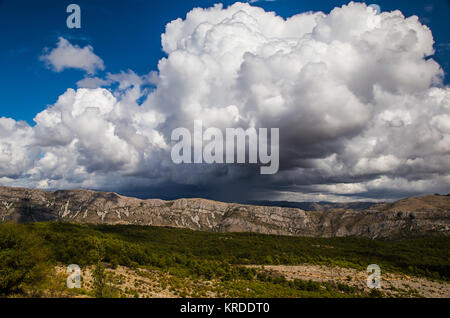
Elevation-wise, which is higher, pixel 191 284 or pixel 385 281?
pixel 191 284

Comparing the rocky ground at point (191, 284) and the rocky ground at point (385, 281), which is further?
the rocky ground at point (385, 281)

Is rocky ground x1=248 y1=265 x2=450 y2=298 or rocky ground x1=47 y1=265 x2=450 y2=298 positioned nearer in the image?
rocky ground x1=47 y1=265 x2=450 y2=298

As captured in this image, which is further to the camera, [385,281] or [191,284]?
[385,281]

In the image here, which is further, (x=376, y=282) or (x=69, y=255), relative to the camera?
(x=376, y=282)

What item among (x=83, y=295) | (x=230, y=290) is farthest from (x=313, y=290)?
(x=83, y=295)

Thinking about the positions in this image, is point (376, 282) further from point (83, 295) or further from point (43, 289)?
point (43, 289)

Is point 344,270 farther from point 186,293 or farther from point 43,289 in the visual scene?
point 43,289

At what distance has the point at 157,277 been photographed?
6688 centimetres
